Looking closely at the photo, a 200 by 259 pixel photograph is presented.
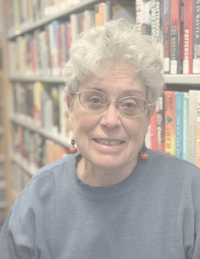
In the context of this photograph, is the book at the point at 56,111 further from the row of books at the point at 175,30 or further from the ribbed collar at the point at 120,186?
the ribbed collar at the point at 120,186

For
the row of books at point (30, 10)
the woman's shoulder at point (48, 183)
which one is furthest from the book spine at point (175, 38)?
the row of books at point (30, 10)

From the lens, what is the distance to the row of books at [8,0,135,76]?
1.53 m

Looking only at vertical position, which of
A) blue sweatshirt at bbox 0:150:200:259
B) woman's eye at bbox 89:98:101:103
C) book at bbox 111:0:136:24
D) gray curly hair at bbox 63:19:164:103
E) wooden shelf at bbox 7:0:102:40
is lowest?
blue sweatshirt at bbox 0:150:200:259

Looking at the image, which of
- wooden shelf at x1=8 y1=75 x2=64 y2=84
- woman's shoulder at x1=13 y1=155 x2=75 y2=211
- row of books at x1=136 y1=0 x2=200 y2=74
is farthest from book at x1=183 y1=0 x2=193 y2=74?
wooden shelf at x1=8 y1=75 x2=64 y2=84

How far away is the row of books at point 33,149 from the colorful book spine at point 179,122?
103cm

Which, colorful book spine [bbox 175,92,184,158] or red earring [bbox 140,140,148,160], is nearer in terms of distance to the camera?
red earring [bbox 140,140,148,160]

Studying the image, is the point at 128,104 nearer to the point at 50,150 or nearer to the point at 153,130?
the point at 153,130

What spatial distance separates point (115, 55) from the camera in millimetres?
998

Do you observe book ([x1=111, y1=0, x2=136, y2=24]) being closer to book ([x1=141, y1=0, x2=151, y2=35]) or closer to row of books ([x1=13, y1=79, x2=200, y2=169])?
book ([x1=141, y1=0, x2=151, y2=35])

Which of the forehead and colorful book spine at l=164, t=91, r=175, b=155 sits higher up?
the forehead

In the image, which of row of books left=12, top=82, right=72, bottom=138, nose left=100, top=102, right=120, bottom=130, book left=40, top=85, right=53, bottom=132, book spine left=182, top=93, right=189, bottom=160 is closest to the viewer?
nose left=100, top=102, right=120, bottom=130

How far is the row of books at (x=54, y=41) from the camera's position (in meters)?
1.53

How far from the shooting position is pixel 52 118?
2.38 m

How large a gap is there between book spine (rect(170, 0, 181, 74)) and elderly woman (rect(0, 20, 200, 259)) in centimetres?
19
